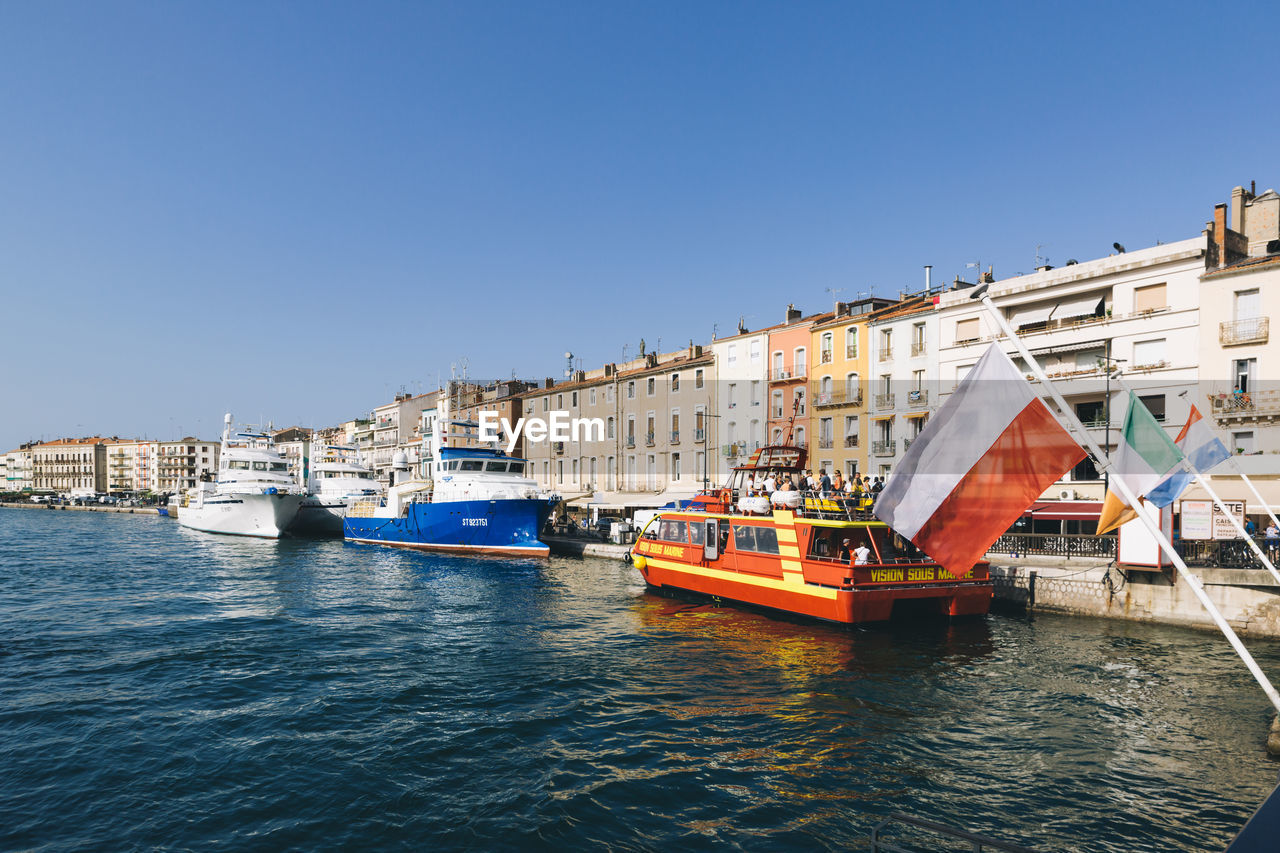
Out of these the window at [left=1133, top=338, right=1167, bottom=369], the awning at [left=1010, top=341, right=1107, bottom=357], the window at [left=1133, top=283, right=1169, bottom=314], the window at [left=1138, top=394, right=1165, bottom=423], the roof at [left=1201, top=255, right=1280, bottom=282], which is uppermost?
the roof at [left=1201, top=255, right=1280, bottom=282]

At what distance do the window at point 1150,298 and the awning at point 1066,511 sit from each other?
947 centimetres

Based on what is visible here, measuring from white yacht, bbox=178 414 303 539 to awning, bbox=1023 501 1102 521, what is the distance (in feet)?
168

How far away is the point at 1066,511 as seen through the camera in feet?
102

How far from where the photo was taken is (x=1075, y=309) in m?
36.1

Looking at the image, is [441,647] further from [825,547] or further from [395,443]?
[395,443]

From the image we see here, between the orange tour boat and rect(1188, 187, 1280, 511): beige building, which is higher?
rect(1188, 187, 1280, 511): beige building

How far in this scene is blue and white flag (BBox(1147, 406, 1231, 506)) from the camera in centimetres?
1357

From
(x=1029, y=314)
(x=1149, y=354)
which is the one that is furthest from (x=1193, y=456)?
(x=1029, y=314)

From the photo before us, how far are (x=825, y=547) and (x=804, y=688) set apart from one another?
660cm

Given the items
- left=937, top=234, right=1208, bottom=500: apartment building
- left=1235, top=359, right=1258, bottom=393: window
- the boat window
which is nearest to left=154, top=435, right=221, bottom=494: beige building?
the boat window

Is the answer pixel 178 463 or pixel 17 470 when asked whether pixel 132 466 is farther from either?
pixel 17 470

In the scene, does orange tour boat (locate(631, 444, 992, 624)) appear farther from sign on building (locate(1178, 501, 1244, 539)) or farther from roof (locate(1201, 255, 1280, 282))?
roof (locate(1201, 255, 1280, 282))

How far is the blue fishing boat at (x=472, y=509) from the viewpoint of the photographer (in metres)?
43.3

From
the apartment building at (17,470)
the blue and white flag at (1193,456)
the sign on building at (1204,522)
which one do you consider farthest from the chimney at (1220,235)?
the apartment building at (17,470)
